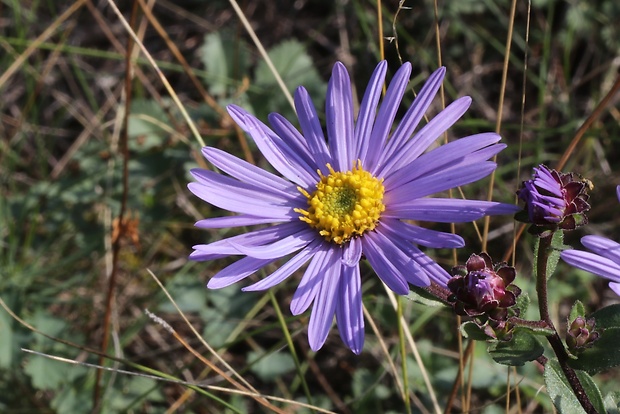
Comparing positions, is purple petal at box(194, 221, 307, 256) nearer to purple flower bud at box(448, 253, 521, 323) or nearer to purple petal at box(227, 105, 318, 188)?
purple petal at box(227, 105, 318, 188)

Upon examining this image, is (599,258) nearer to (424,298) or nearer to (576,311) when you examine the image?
(576,311)

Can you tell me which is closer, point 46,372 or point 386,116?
point 386,116

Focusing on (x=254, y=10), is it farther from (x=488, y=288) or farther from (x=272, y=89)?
(x=488, y=288)

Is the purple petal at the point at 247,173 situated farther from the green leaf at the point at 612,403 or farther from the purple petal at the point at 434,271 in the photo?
the green leaf at the point at 612,403

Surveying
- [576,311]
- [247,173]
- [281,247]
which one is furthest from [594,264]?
[247,173]

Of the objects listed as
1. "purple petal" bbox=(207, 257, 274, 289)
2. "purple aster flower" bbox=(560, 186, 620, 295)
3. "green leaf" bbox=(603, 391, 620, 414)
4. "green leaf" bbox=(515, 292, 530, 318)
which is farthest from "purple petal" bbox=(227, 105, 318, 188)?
"green leaf" bbox=(603, 391, 620, 414)

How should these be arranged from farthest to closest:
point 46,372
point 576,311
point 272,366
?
point 272,366, point 46,372, point 576,311
